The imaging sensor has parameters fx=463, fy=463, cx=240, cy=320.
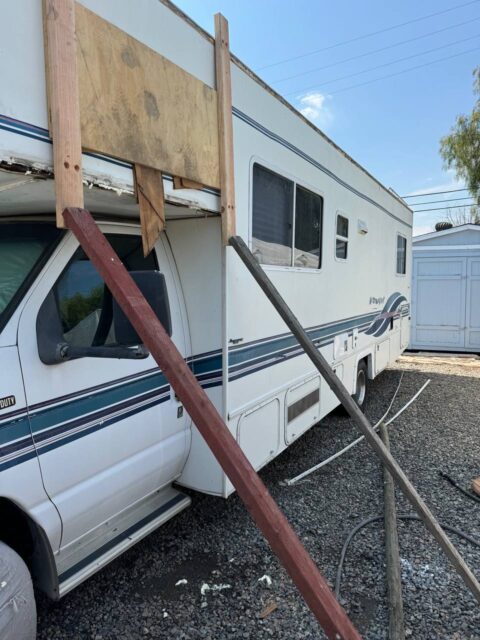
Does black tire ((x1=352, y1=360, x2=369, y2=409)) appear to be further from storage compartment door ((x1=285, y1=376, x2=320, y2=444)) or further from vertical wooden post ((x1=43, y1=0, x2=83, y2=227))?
vertical wooden post ((x1=43, y1=0, x2=83, y2=227))

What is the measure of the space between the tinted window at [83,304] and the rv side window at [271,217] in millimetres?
1163

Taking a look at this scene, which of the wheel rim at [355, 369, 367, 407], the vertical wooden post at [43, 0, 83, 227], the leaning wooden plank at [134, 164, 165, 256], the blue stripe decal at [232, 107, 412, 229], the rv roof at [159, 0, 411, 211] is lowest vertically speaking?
the wheel rim at [355, 369, 367, 407]

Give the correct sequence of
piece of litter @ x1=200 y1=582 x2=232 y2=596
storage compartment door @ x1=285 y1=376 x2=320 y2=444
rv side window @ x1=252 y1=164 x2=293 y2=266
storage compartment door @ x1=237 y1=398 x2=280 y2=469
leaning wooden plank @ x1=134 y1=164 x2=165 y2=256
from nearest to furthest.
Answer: leaning wooden plank @ x1=134 y1=164 x2=165 y2=256, piece of litter @ x1=200 y1=582 x2=232 y2=596, storage compartment door @ x1=237 y1=398 x2=280 y2=469, rv side window @ x1=252 y1=164 x2=293 y2=266, storage compartment door @ x1=285 y1=376 x2=320 y2=444

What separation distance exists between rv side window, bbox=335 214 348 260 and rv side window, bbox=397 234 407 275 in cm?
298

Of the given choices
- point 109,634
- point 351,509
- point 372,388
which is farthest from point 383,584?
point 372,388

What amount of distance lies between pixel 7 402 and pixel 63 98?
47.7 inches

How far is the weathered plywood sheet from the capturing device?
1.91m

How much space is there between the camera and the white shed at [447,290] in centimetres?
1159

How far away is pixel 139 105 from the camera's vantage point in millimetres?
2129

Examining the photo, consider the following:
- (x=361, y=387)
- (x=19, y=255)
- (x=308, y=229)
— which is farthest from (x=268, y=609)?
(x=361, y=387)

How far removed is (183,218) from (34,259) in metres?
1.08

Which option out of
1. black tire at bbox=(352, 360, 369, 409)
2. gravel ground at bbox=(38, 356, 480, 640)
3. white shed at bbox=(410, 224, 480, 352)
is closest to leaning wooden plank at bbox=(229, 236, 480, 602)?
gravel ground at bbox=(38, 356, 480, 640)

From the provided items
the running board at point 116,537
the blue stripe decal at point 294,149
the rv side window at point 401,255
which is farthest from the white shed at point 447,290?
the running board at point 116,537

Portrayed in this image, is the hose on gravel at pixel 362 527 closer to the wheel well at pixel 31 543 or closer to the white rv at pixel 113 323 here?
the white rv at pixel 113 323
